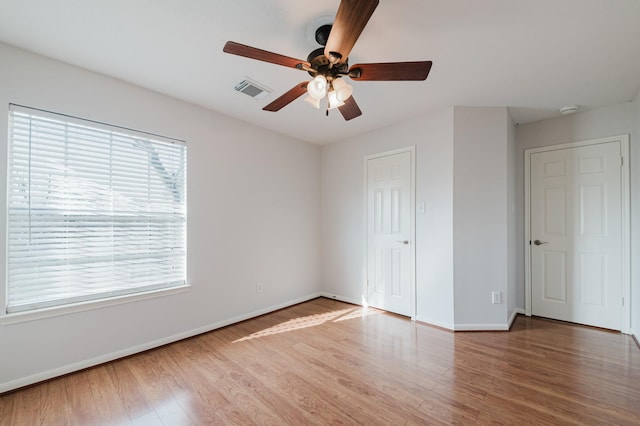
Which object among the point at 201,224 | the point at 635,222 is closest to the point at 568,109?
the point at 635,222

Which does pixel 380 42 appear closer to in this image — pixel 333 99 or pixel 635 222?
pixel 333 99

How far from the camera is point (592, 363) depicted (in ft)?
7.39

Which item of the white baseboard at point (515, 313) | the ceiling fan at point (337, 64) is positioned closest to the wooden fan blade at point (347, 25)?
the ceiling fan at point (337, 64)

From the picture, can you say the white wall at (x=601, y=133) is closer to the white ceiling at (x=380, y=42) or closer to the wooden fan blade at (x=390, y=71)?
the white ceiling at (x=380, y=42)

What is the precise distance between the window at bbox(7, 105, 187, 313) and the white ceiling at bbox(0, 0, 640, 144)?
57 cm

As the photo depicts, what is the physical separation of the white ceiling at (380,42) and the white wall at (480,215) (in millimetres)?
346

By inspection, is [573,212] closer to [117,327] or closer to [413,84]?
[413,84]

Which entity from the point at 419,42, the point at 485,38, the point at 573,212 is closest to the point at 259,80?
the point at 419,42

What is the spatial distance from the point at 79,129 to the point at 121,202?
0.66 meters

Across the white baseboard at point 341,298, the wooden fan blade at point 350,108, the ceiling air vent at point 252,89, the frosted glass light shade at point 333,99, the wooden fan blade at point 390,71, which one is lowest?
the white baseboard at point 341,298

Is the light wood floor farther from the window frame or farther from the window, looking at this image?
the window

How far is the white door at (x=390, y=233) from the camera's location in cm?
339

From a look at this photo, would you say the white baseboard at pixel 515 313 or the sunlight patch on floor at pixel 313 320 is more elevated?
the white baseboard at pixel 515 313

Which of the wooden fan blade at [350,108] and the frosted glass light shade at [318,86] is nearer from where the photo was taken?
the frosted glass light shade at [318,86]
